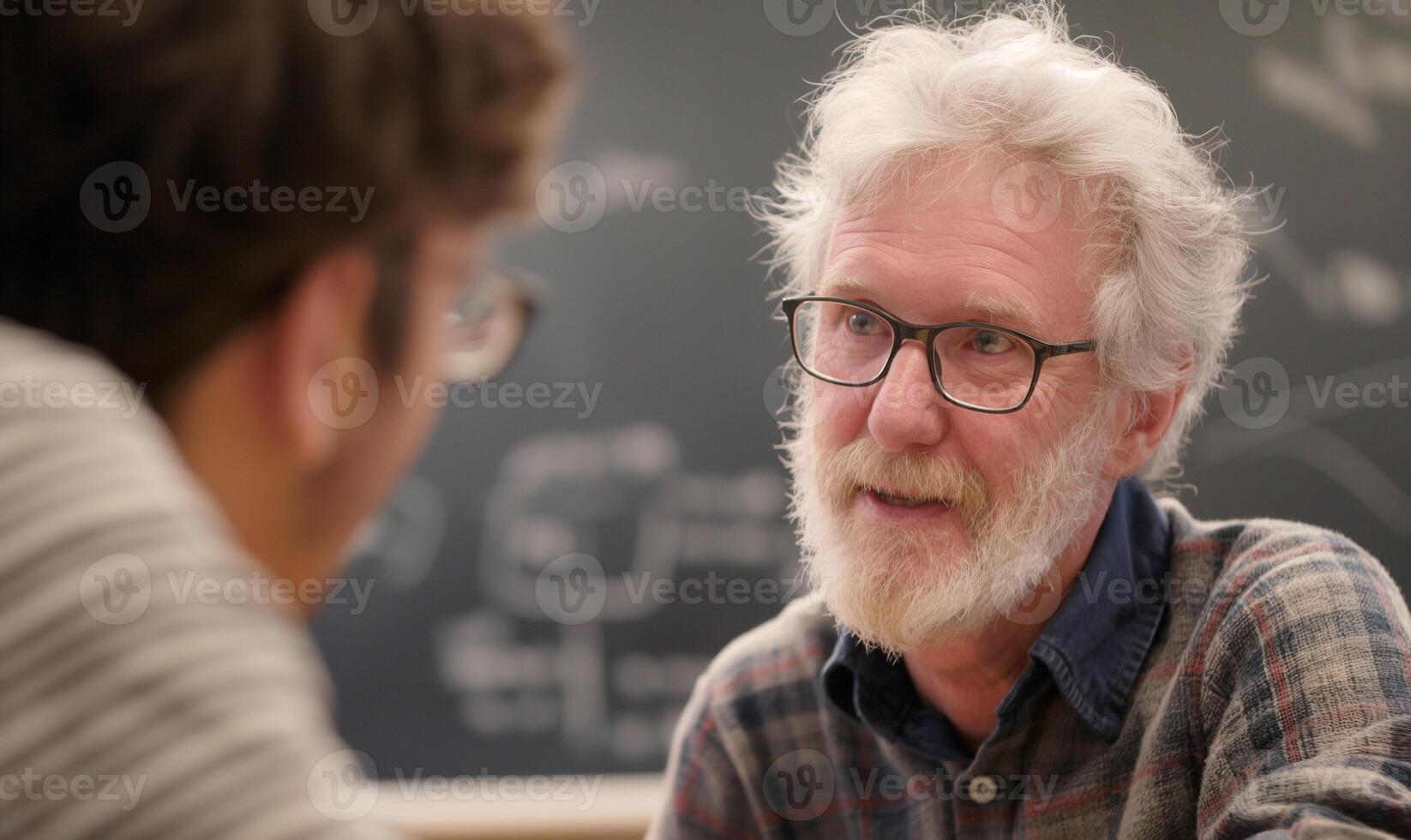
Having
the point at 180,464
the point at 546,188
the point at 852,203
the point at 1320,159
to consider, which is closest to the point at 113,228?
the point at 180,464

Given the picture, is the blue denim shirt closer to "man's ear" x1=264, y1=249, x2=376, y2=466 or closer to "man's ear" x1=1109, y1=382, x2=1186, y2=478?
"man's ear" x1=1109, y1=382, x2=1186, y2=478

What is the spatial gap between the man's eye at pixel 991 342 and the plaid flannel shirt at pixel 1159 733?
29 cm

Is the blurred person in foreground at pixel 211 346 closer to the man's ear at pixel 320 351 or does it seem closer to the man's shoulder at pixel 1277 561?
the man's ear at pixel 320 351

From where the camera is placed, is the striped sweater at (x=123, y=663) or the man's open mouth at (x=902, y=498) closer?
the striped sweater at (x=123, y=663)


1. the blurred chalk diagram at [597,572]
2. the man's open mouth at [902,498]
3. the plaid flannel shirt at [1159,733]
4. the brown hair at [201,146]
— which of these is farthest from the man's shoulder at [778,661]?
the brown hair at [201,146]

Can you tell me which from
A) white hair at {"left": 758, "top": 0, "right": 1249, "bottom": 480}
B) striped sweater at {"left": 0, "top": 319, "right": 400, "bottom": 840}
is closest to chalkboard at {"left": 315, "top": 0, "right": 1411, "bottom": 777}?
white hair at {"left": 758, "top": 0, "right": 1249, "bottom": 480}

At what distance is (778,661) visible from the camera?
4.96ft

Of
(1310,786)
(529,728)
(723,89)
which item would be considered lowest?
(529,728)

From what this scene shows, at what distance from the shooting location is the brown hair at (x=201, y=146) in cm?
50

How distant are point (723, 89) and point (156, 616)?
208 cm

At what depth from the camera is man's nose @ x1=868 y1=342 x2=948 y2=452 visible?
1.34 meters

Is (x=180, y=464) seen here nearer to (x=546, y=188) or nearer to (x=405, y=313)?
(x=405, y=313)

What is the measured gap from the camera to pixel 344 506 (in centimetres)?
60

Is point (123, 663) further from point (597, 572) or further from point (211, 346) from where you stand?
point (597, 572)
